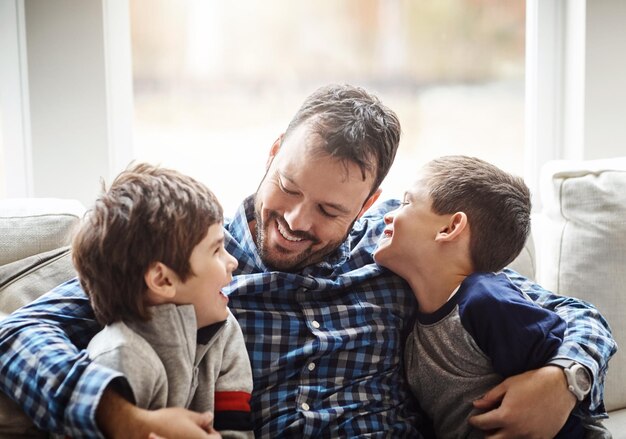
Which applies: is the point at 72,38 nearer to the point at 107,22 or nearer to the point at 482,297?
the point at 107,22

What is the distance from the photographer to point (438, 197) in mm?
1606

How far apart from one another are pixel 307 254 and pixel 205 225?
0.35 meters

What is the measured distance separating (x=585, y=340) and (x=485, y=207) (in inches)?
12.7

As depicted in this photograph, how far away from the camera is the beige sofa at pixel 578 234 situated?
5.53 ft

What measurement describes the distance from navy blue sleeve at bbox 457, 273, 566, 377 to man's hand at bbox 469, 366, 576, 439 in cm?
3

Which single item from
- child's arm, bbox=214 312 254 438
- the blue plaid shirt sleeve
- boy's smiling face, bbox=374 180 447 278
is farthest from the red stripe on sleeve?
boy's smiling face, bbox=374 180 447 278

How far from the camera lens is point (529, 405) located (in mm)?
1444

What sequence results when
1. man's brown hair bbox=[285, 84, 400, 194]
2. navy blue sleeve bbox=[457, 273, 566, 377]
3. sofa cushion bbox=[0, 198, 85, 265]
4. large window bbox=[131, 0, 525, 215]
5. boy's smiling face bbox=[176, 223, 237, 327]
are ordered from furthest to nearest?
large window bbox=[131, 0, 525, 215]
sofa cushion bbox=[0, 198, 85, 265]
man's brown hair bbox=[285, 84, 400, 194]
navy blue sleeve bbox=[457, 273, 566, 377]
boy's smiling face bbox=[176, 223, 237, 327]

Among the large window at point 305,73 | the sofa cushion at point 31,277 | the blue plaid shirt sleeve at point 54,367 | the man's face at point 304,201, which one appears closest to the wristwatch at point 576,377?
the man's face at point 304,201

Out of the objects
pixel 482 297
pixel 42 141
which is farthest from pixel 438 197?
Result: pixel 42 141

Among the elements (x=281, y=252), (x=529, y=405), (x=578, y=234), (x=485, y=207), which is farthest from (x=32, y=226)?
(x=578, y=234)

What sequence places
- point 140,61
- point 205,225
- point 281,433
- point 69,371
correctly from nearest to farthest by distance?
point 69,371, point 205,225, point 281,433, point 140,61

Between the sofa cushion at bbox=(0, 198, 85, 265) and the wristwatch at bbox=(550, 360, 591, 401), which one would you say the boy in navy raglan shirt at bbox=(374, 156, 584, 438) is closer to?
the wristwatch at bbox=(550, 360, 591, 401)

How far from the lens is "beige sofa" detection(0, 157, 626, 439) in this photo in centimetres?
169
